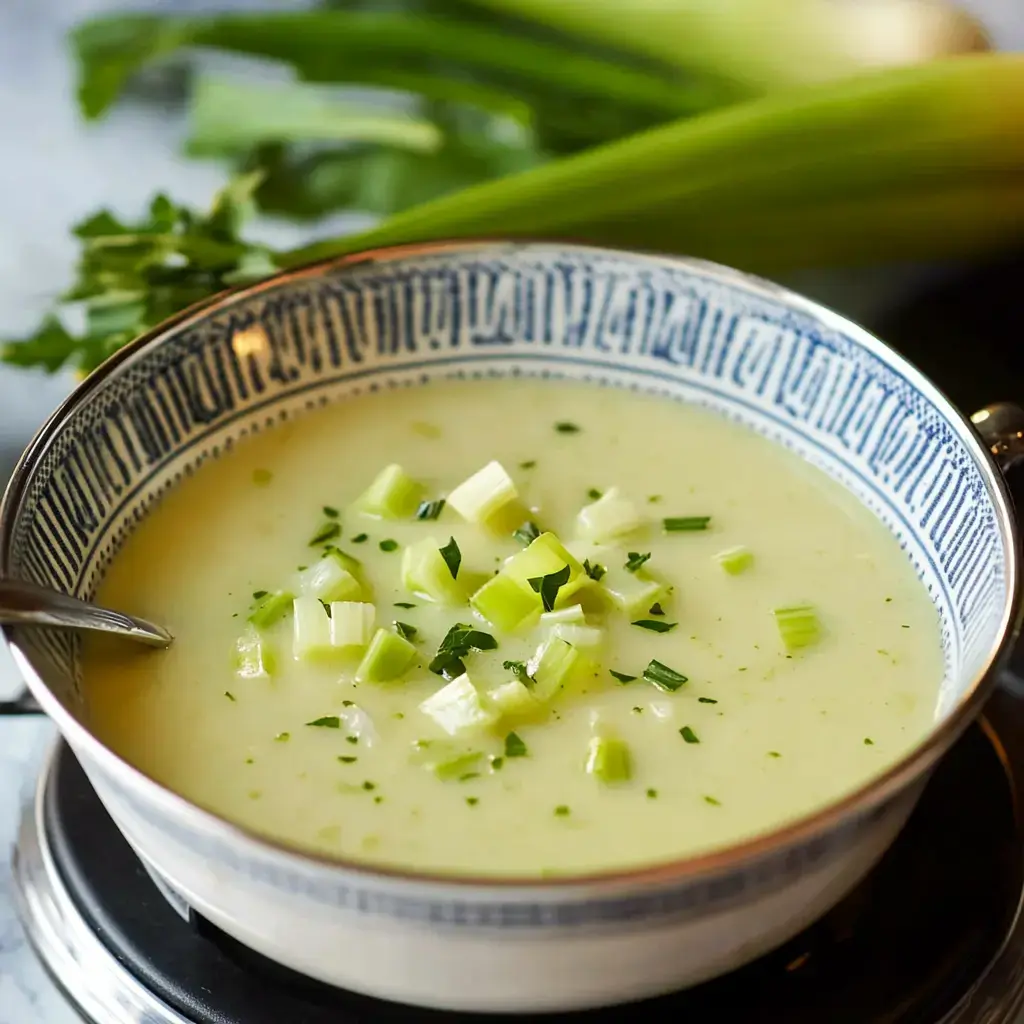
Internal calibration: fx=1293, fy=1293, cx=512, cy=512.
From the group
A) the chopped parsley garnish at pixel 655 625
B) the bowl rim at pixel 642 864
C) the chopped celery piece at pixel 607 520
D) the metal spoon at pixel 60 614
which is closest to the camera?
the bowl rim at pixel 642 864

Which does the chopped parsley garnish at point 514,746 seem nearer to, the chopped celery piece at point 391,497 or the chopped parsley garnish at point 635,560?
the chopped parsley garnish at point 635,560


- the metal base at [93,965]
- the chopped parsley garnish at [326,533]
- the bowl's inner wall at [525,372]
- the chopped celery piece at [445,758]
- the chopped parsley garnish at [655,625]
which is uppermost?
the bowl's inner wall at [525,372]

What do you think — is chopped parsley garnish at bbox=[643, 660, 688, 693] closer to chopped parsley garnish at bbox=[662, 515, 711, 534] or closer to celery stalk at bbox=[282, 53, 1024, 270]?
chopped parsley garnish at bbox=[662, 515, 711, 534]

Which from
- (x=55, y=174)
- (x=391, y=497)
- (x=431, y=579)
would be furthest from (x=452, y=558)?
(x=55, y=174)

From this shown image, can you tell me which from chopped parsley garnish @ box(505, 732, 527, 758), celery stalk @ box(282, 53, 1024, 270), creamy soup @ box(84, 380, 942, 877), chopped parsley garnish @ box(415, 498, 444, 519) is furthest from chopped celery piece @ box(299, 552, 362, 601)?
celery stalk @ box(282, 53, 1024, 270)

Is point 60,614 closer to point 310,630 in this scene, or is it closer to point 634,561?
point 310,630

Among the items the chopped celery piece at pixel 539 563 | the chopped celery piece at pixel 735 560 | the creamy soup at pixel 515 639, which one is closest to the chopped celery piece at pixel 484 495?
the creamy soup at pixel 515 639

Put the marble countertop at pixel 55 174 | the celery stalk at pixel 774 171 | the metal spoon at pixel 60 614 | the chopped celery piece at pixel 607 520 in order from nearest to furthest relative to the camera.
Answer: the metal spoon at pixel 60 614 < the chopped celery piece at pixel 607 520 < the celery stalk at pixel 774 171 < the marble countertop at pixel 55 174

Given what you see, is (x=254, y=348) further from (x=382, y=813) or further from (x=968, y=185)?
(x=968, y=185)
